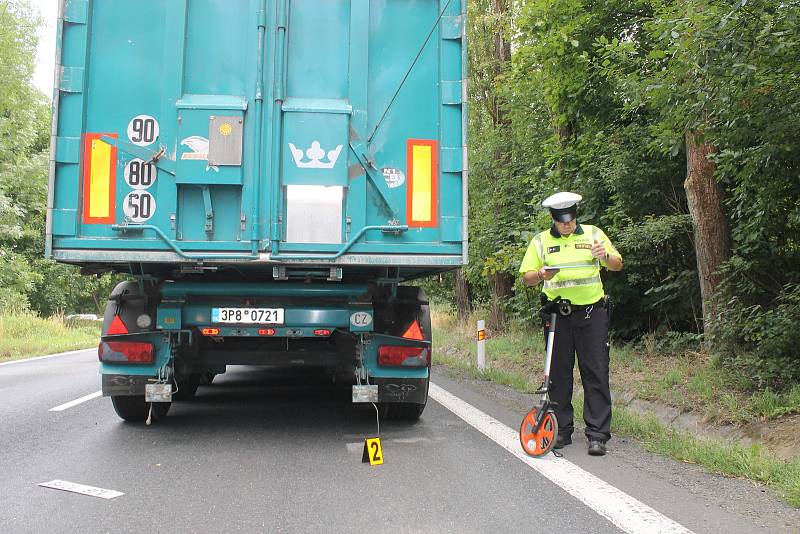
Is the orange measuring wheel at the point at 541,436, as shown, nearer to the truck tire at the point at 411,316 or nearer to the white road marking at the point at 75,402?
the truck tire at the point at 411,316

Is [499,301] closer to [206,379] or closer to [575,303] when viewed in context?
[206,379]

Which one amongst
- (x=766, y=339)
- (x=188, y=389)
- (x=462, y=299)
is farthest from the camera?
(x=462, y=299)

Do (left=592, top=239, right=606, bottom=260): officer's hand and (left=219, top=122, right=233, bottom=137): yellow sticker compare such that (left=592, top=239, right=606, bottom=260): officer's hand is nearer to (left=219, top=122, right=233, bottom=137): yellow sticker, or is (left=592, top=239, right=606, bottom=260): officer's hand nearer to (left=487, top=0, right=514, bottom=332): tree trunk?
(left=219, top=122, right=233, bottom=137): yellow sticker

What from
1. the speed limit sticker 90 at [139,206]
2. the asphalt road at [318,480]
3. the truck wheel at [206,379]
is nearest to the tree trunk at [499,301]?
the truck wheel at [206,379]

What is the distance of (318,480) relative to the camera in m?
3.93

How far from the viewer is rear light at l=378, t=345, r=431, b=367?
5.17m

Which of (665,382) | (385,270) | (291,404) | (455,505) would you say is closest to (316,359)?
(385,270)

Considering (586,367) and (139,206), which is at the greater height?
(139,206)

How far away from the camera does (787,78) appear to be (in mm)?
4973

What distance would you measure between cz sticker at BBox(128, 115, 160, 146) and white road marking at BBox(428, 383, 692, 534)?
336cm

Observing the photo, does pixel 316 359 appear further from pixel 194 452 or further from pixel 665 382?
pixel 665 382

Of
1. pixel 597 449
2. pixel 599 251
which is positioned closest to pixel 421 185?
pixel 599 251

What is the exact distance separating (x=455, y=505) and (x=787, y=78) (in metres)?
4.09

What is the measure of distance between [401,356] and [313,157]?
171 cm
